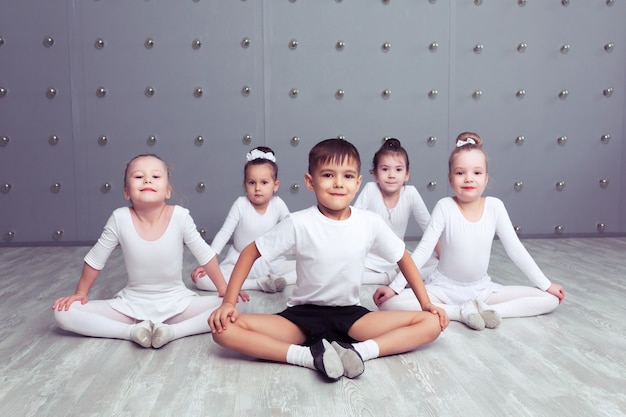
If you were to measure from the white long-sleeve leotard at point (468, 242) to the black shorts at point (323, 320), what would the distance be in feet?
1.74

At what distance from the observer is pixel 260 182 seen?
10.5 ft

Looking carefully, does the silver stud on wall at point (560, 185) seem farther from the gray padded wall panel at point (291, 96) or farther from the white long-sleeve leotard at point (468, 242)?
the white long-sleeve leotard at point (468, 242)

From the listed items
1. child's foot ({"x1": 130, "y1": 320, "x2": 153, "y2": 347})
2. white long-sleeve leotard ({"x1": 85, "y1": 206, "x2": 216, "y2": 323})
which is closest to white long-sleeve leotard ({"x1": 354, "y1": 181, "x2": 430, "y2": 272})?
white long-sleeve leotard ({"x1": 85, "y1": 206, "x2": 216, "y2": 323})

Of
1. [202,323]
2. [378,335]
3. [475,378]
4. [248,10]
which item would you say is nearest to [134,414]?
[202,323]

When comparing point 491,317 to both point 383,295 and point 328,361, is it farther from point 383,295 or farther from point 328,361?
point 328,361

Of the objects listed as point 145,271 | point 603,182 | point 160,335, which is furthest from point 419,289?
point 603,182

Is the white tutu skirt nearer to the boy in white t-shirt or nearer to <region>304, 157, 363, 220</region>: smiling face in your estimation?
the boy in white t-shirt

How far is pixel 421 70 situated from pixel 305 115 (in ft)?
2.93

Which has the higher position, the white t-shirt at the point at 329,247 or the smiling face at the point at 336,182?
the smiling face at the point at 336,182

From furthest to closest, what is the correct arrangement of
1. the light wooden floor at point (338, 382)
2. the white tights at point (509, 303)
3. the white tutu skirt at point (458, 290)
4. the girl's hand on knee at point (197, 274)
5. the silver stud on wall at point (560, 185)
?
the silver stud on wall at point (560, 185), the girl's hand on knee at point (197, 274), the white tutu skirt at point (458, 290), the white tights at point (509, 303), the light wooden floor at point (338, 382)

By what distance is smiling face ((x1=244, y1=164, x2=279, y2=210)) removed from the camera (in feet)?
10.5

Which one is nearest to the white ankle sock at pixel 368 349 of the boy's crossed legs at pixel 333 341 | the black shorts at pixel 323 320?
the boy's crossed legs at pixel 333 341

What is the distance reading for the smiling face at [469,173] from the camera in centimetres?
244

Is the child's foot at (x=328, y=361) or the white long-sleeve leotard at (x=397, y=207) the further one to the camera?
the white long-sleeve leotard at (x=397, y=207)
